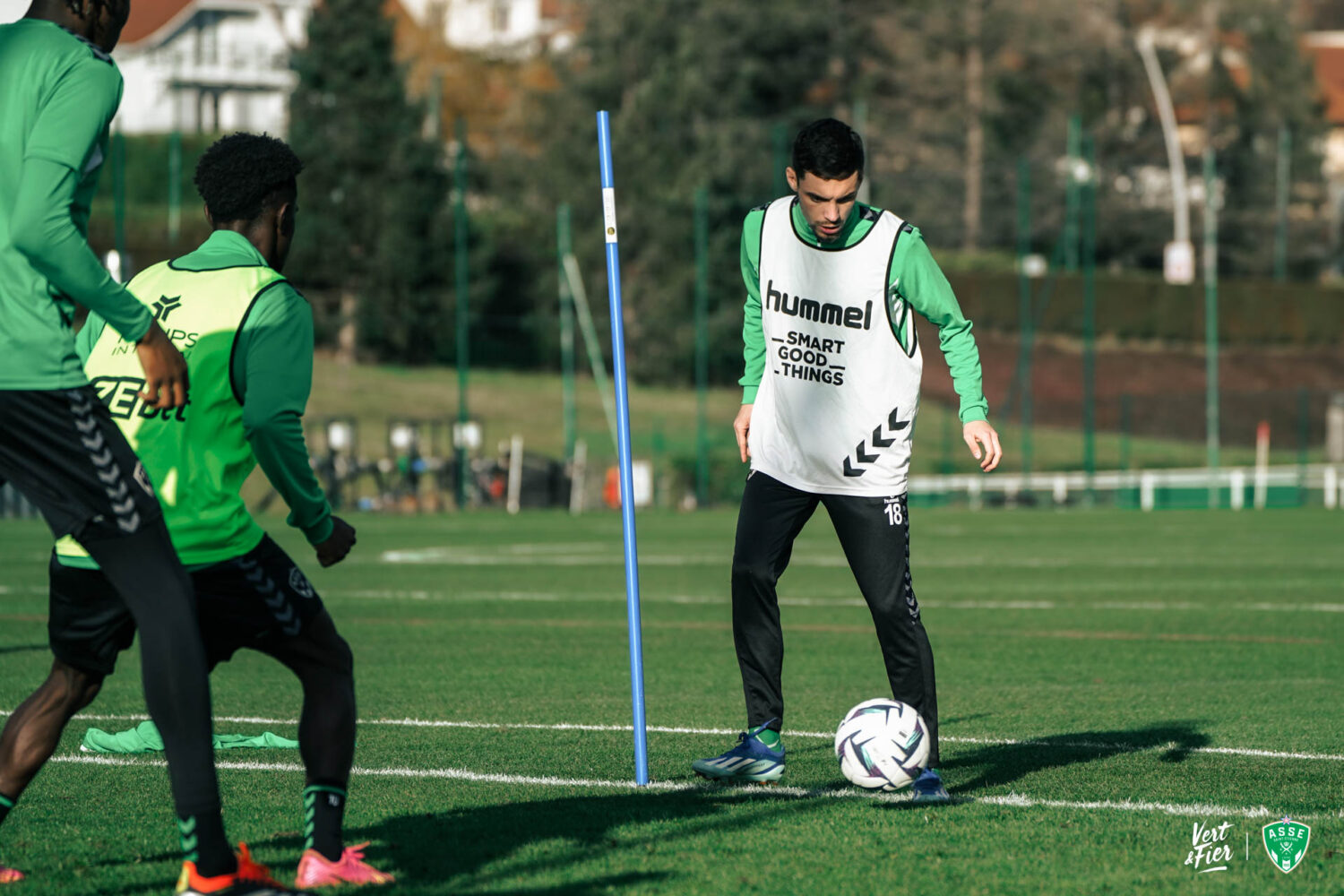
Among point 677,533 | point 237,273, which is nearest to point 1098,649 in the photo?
point 237,273

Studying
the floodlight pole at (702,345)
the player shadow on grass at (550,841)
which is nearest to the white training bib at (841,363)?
the player shadow on grass at (550,841)

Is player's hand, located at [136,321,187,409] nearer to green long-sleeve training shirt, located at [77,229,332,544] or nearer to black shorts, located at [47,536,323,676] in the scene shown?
green long-sleeve training shirt, located at [77,229,332,544]

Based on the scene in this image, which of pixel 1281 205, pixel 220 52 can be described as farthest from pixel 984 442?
pixel 220 52

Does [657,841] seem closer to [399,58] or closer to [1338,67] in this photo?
[399,58]

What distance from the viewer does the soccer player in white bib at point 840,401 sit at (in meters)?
5.83

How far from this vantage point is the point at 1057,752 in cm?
673

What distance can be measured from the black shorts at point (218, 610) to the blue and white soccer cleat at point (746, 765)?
2.04 m

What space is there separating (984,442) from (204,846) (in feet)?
9.12

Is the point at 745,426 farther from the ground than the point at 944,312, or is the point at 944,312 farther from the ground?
the point at 944,312

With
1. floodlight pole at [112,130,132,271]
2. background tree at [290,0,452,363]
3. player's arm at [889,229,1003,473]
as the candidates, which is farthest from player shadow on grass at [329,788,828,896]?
background tree at [290,0,452,363]

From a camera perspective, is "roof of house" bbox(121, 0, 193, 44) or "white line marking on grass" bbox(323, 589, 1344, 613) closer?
"white line marking on grass" bbox(323, 589, 1344, 613)

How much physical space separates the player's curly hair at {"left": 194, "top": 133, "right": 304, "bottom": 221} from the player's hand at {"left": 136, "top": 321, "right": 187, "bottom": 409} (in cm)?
60

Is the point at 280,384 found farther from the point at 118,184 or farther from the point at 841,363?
the point at 118,184

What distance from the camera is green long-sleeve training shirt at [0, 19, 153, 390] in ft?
12.4
